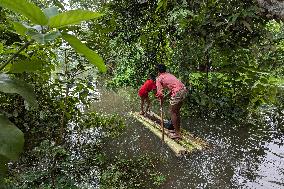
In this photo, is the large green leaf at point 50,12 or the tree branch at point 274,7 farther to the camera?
the tree branch at point 274,7

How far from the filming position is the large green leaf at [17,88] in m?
0.97

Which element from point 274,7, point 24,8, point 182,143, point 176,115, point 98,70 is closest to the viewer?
point 24,8

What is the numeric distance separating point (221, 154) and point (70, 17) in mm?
7677

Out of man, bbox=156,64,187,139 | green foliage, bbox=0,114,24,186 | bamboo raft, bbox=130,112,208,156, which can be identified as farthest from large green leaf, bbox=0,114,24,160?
man, bbox=156,64,187,139

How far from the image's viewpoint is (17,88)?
992 mm

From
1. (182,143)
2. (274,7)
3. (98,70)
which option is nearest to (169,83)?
(182,143)

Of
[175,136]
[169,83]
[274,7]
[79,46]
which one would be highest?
[274,7]

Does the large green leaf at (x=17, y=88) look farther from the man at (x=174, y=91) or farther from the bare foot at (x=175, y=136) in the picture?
the bare foot at (x=175, y=136)

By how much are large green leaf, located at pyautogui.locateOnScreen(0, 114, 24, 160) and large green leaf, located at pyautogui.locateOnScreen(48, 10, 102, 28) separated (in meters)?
0.30

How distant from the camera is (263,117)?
10547mm

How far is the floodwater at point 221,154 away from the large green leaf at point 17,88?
Result: 18.9 ft

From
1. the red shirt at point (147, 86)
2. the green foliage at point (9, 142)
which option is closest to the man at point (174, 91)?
the red shirt at point (147, 86)

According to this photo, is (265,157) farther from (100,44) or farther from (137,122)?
(100,44)

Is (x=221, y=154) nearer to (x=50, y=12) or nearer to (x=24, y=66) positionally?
(x=24, y=66)
